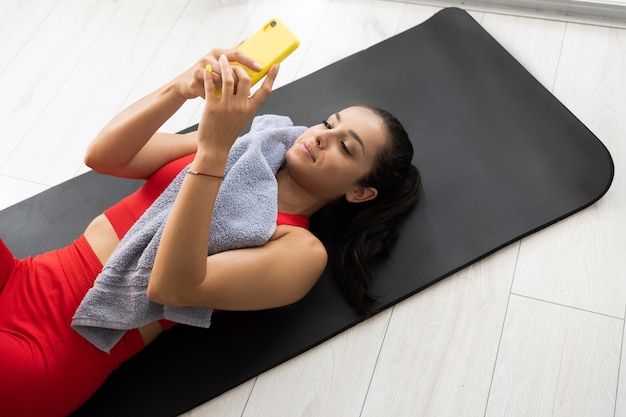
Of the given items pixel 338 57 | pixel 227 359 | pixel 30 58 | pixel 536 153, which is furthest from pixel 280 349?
pixel 30 58

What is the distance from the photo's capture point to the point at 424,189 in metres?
1.89

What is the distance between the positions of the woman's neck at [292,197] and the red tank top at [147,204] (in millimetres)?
20

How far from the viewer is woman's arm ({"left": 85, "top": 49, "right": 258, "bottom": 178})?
1465 millimetres

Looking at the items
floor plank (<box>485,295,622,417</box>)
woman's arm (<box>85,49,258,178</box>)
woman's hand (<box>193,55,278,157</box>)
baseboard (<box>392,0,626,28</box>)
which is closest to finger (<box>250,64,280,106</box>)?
woman's hand (<box>193,55,278,157</box>)

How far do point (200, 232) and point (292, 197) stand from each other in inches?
14.4

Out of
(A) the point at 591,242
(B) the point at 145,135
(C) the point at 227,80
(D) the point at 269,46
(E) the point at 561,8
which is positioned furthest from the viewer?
(E) the point at 561,8

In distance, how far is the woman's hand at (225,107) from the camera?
47.6 inches

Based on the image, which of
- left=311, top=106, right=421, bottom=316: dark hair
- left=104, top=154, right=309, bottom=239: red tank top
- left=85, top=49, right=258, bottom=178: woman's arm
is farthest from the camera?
left=311, top=106, right=421, bottom=316: dark hair

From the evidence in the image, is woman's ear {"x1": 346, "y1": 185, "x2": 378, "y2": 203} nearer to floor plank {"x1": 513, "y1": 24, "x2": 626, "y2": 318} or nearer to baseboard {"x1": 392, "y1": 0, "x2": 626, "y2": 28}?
floor plank {"x1": 513, "y1": 24, "x2": 626, "y2": 318}

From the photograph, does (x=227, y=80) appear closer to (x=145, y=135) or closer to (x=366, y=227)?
(x=145, y=135)

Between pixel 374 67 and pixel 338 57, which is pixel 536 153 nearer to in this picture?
pixel 374 67

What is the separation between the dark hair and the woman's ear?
19 mm

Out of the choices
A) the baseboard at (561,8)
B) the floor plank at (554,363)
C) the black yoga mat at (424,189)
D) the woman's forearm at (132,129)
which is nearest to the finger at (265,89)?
the woman's forearm at (132,129)

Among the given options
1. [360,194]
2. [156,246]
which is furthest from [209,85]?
[360,194]
